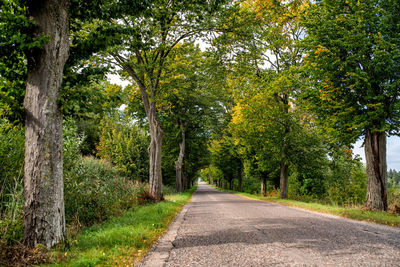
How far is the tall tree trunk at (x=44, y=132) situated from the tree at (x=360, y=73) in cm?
975

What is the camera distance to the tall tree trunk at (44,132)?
4211mm

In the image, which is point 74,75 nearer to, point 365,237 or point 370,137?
point 365,237

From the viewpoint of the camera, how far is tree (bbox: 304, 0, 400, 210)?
9375 mm

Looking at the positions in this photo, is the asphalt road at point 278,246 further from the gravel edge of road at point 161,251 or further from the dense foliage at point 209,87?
the dense foliage at point 209,87

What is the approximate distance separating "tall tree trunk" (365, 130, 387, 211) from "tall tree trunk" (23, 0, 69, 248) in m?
11.6

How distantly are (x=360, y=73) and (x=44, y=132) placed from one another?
10676 mm

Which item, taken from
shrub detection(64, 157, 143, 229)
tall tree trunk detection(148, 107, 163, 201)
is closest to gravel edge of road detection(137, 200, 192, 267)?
shrub detection(64, 157, 143, 229)

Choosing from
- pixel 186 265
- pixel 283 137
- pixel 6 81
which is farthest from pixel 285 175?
pixel 6 81

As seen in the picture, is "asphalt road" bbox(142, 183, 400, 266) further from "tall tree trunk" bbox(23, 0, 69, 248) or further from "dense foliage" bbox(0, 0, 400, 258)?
"dense foliage" bbox(0, 0, 400, 258)

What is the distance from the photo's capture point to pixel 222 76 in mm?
11883

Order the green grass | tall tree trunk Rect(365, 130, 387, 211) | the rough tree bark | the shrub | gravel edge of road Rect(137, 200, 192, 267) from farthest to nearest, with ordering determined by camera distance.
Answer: the rough tree bark
tall tree trunk Rect(365, 130, 387, 211)
the shrub
gravel edge of road Rect(137, 200, 192, 267)
the green grass

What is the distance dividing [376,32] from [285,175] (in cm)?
1192

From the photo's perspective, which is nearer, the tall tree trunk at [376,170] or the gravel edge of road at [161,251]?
the gravel edge of road at [161,251]

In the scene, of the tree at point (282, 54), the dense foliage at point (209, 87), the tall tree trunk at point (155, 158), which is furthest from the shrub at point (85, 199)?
the tree at point (282, 54)
